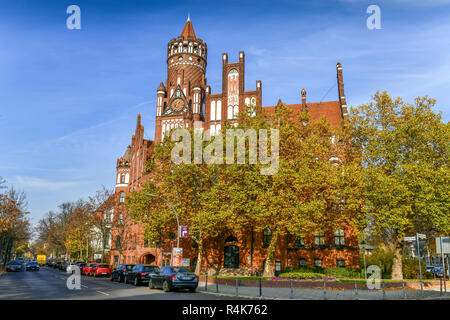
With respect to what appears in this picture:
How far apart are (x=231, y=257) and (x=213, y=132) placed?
13.9 metres

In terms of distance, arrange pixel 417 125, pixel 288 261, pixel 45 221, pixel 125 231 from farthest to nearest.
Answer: pixel 45 221 → pixel 125 231 → pixel 288 261 → pixel 417 125

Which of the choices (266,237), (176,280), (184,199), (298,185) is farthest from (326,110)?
(176,280)

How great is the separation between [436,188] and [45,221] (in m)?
97.1

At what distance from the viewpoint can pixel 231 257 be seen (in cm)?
3853

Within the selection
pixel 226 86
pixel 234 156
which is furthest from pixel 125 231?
pixel 234 156

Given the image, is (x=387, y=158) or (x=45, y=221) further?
(x=45, y=221)

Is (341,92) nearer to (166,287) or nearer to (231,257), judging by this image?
(231,257)

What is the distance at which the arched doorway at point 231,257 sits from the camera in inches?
1506

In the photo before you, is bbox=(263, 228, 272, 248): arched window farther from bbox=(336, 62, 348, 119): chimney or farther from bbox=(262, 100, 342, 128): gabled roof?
bbox=(336, 62, 348, 119): chimney

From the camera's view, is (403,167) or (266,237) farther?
(266,237)

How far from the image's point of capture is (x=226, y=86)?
139 feet

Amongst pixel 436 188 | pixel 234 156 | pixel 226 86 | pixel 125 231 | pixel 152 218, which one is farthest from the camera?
pixel 125 231

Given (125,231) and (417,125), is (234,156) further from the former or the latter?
Result: (125,231)

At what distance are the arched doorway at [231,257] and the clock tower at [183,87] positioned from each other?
1452 cm
